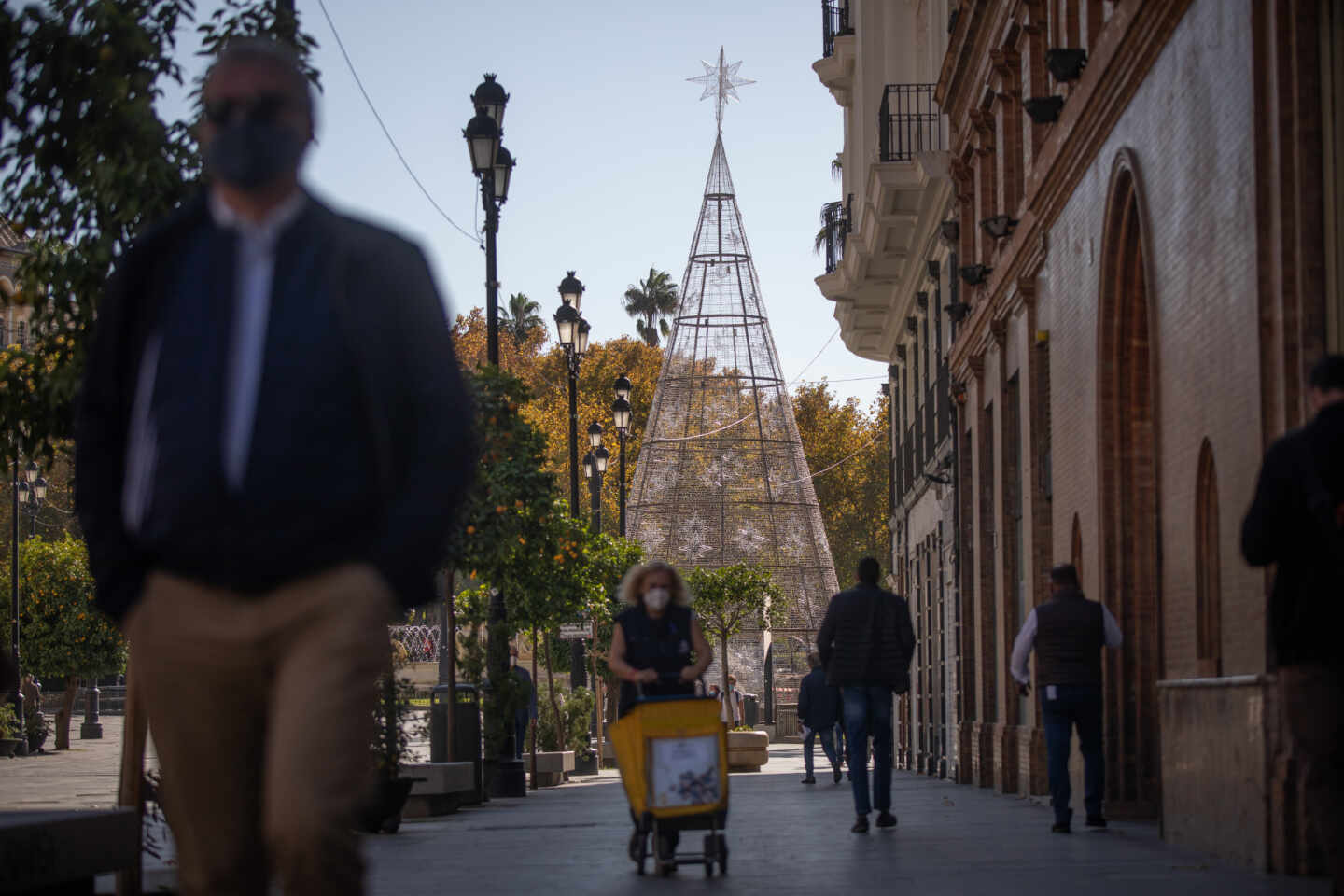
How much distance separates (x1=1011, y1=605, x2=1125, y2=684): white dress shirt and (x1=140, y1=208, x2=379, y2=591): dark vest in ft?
35.3

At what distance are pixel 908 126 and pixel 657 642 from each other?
20.6 m

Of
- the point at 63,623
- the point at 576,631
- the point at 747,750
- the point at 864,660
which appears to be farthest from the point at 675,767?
the point at 63,623

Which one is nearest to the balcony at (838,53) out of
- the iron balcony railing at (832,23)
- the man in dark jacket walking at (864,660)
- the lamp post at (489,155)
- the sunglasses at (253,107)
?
the iron balcony railing at (832,23)

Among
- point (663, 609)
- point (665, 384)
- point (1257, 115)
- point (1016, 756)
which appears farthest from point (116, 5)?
point (665, 384)

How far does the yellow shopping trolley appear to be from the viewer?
36.5 ft

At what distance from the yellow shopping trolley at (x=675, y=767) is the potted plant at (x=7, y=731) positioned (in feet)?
105

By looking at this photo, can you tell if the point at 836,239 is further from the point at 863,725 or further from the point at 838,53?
the point at 863,725

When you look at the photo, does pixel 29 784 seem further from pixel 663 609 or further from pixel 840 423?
pixel 840 423

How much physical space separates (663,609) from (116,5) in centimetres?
458

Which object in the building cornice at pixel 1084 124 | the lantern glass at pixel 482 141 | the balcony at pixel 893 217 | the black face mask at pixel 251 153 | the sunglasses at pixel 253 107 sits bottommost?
the black face mask at pixel 251 153

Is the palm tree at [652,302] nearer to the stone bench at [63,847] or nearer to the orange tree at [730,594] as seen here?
the orange tree at [730,594]

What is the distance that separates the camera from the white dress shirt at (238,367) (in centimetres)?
370

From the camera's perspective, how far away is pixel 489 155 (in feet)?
73.9

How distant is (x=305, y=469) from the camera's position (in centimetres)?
371
